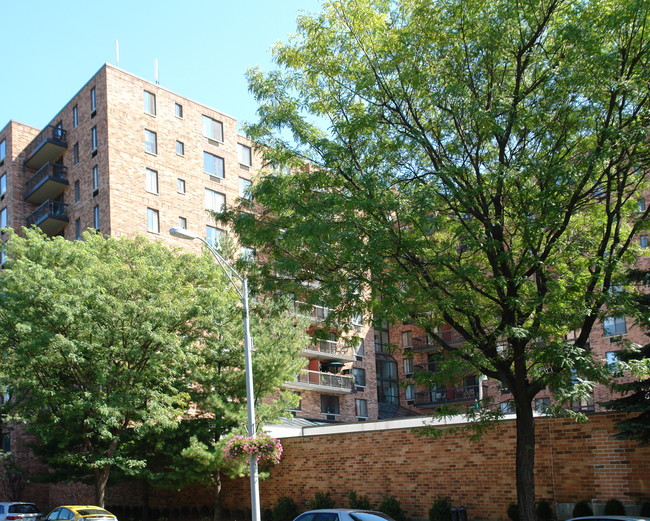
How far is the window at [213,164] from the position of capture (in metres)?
46.3

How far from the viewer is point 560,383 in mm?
13641

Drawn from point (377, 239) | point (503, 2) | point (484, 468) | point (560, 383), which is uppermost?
point (503, 2)

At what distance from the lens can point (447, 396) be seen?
51156 millimetres

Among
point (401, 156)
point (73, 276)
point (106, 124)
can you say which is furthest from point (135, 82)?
point (401, 156)

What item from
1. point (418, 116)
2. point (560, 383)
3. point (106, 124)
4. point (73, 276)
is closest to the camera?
point (560, 383)

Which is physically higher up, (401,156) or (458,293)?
(401,156)

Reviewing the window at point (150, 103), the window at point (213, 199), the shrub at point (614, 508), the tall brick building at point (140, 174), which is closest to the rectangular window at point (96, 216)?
the tall brick building at point (140, 174)

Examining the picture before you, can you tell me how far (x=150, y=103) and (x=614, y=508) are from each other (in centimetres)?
3636

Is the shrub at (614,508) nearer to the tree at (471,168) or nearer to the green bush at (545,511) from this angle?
the green bush at (545,511)

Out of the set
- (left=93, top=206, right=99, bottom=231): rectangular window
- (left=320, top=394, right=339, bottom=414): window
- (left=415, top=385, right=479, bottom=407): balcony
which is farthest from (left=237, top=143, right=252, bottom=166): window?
(left=415, top=385, right=479, bottom=407): balcony

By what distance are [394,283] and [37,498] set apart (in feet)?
120

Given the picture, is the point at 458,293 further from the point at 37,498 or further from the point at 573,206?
the point at 37,498

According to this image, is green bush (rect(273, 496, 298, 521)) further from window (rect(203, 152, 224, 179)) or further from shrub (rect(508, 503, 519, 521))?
window (rect(203, 152, 224, 179))

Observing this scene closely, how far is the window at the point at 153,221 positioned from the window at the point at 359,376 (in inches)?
697
